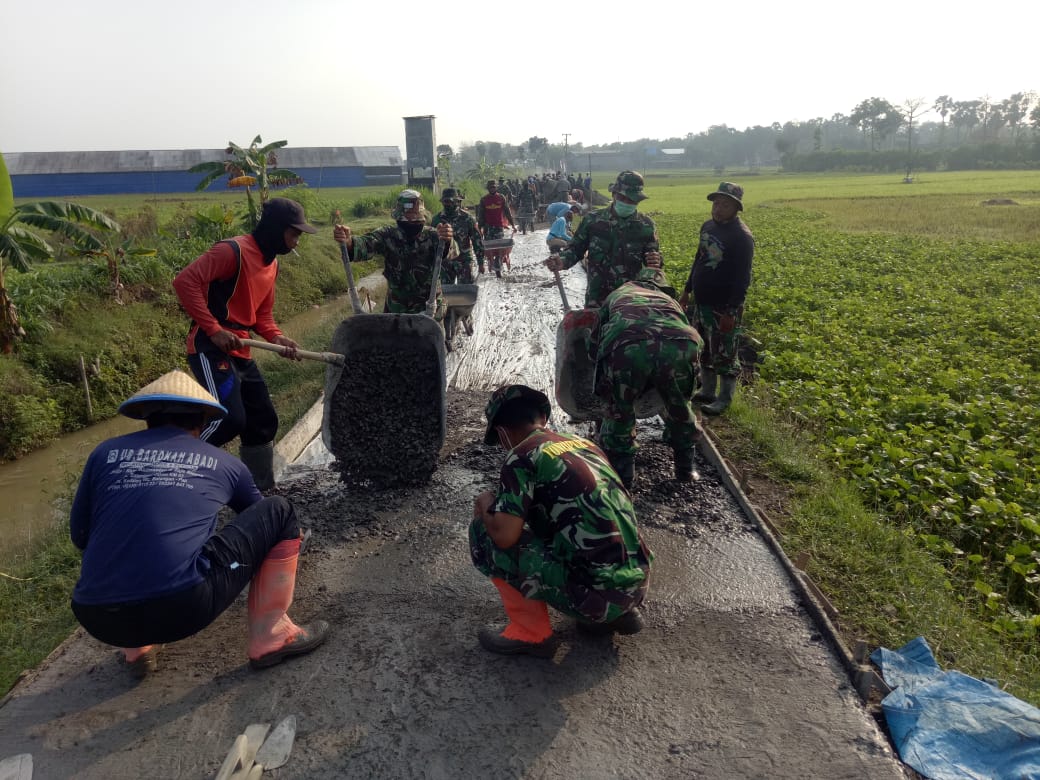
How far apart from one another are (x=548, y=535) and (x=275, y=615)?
48.2 inches

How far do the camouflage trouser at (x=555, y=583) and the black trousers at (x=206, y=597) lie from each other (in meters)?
0.91

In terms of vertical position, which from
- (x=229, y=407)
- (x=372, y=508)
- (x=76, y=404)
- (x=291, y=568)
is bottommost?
(x=76, y=404)

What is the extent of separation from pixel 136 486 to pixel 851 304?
9.63m

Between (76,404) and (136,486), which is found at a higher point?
(136,486)

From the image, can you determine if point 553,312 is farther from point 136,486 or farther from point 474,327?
point 136,486

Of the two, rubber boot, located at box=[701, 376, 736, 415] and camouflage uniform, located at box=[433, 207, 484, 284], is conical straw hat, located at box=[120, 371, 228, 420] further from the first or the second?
camouflage uniform, located at box=[433, 207, 484, 284]

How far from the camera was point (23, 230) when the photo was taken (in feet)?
26.8

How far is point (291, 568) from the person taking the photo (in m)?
2.90

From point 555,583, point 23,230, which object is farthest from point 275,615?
point 23,230

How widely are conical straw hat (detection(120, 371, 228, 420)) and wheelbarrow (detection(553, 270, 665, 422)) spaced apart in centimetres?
255

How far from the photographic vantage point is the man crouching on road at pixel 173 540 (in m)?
2.36

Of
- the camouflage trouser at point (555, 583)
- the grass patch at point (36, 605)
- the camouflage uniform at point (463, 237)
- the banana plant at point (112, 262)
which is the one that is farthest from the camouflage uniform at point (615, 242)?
the banana plant at point (112, 262)

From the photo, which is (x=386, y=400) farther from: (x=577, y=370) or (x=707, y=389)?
(x=707, y=389)

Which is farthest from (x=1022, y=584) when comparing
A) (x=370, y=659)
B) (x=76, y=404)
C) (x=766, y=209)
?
(x=766, y=209)
